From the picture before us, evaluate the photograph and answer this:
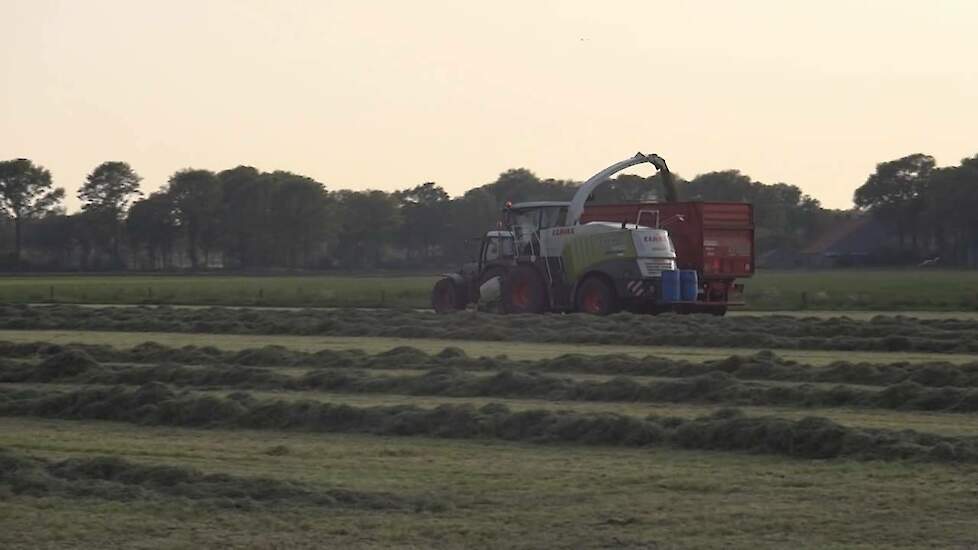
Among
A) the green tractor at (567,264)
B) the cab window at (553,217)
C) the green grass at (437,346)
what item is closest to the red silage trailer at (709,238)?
the green tractor at (567,264)

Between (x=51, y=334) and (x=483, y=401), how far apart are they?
47.5ft

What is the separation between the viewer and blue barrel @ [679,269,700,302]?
30656 mm

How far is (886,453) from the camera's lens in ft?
40.6

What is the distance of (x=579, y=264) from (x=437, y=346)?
7989 millimetres

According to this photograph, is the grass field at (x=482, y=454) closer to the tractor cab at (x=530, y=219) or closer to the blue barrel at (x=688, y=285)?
the blue barrel at (x=688, y=285)

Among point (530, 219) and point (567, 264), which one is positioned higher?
point (530, 219)

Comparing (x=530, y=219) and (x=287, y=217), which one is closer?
(x=530, y=219)

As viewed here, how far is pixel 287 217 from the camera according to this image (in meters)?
103

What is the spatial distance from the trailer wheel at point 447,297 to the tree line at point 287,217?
63.5 metres

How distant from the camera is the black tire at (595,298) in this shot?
3081 cm

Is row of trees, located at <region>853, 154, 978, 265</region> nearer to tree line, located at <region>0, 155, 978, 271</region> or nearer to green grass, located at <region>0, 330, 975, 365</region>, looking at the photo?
tree line, located at <region>0, 155, 978, 271</region>

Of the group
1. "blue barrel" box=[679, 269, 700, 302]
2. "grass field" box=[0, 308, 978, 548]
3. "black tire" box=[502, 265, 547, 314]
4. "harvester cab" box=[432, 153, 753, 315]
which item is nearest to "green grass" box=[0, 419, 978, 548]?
"grass field" box=[0, 308, 978, 548]

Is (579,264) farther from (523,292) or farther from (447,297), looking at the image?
(447,297)

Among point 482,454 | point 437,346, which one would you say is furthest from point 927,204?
point 482,454
